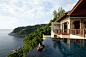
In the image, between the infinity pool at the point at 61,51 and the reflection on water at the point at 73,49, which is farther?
the reflection on water at the point at 73,49

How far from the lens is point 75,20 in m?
8.26

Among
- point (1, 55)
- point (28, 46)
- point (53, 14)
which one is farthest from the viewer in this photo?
point (53, 14)

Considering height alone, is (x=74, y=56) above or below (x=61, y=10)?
below

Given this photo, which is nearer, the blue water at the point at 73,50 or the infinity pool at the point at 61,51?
the infinity pool at the point at 61,51

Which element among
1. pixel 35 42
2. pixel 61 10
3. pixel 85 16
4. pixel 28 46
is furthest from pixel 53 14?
pixel 85 16

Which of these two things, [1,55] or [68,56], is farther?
[1,55]

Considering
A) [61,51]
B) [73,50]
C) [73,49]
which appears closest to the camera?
[61,51]

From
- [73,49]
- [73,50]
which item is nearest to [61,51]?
[73,50]

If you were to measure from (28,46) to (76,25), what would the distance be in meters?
19.6

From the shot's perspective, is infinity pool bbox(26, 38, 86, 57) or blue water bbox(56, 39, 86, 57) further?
blue water bbox(56, 39, 86, 57)

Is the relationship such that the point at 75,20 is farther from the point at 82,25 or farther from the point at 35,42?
the point at 35,42

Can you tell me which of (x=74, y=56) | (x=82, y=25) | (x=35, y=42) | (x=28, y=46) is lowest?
(x=28, y=46)

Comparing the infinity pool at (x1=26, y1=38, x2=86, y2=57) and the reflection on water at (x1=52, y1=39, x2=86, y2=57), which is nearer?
the infinity pool at (x1=26, y1=38, x2=86, y2=57)

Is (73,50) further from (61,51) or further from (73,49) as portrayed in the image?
(61,51)
